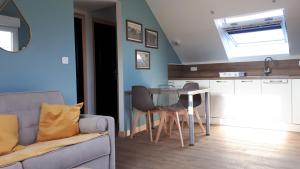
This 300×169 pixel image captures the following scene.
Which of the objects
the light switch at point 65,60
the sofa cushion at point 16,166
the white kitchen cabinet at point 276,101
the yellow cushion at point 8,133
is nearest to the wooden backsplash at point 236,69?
the white kitchen cabinet at point 276,101

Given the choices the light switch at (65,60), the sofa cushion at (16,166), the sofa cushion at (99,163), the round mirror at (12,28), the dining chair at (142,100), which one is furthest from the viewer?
the dining chair at (142,100)

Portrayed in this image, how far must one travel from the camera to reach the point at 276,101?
4324 mm

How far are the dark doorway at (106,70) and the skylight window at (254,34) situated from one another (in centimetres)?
212

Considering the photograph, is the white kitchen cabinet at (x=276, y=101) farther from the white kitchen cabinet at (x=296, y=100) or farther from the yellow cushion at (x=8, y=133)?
the yellow cushion at (x=8, y=133)

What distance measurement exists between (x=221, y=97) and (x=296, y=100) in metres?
1.22

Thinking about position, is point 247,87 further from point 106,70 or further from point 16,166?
point 16,166

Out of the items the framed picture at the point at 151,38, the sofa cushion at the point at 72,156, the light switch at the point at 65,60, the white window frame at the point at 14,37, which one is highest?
the framed picture at the point at 151,38

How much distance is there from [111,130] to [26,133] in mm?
770

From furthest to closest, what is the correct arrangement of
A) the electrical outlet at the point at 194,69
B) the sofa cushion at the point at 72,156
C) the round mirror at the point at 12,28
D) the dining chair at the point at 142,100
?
1. the electrical outlet at the point at 194,69
2. the dining chair at the point at 142,100
3. the round mirror at the point at 12,28
4. the sofa cushion at the point at 72,156

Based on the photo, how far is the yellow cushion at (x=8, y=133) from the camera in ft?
6.46

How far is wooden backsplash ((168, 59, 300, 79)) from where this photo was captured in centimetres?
470

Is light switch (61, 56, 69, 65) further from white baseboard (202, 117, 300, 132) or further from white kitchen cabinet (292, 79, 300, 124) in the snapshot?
white kitchen cabinet (292, 79, 300, 124)

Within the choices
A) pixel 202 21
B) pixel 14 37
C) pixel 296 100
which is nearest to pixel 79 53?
pixel 14 37

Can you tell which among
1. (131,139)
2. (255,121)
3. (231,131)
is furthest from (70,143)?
(255,121)
